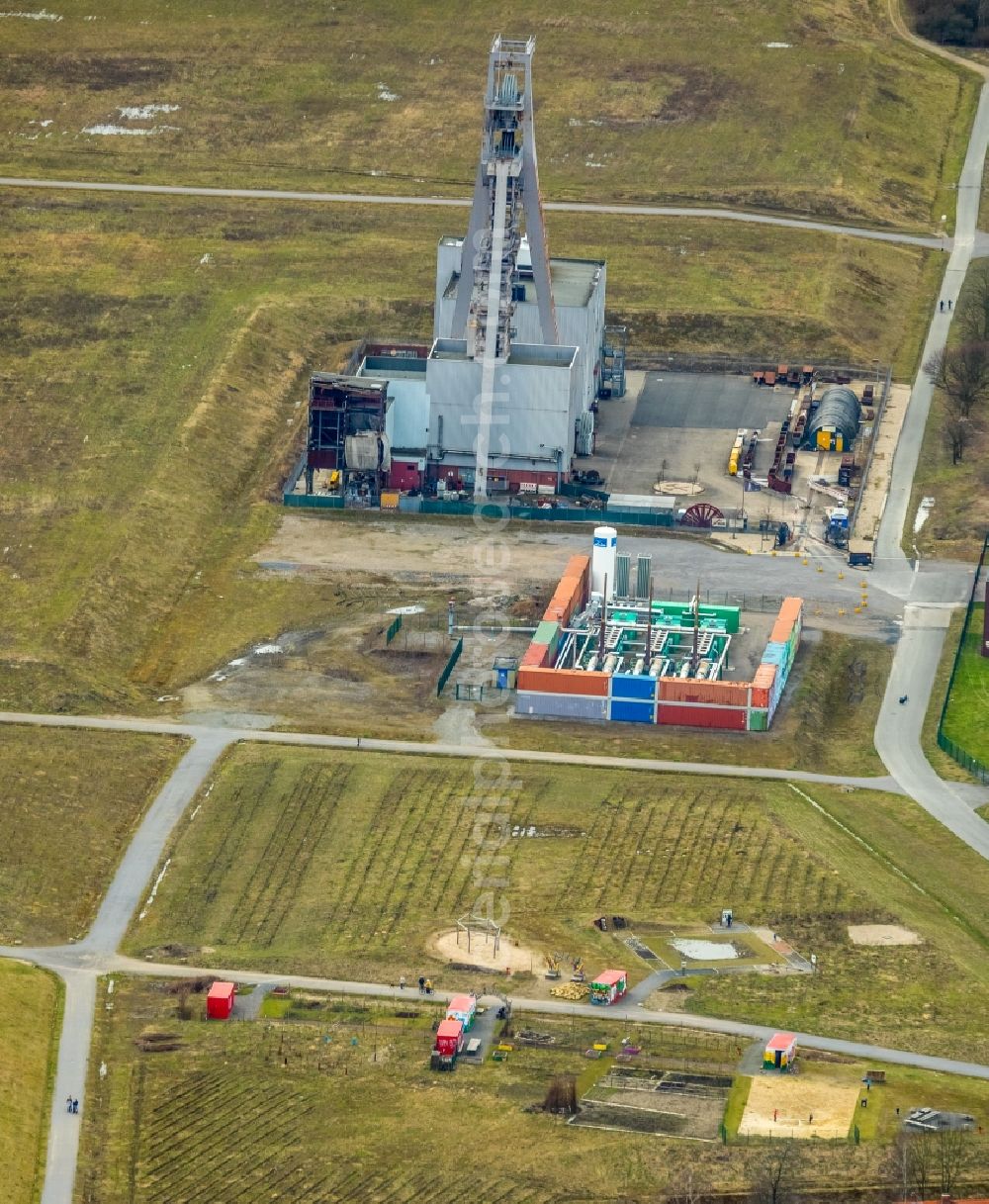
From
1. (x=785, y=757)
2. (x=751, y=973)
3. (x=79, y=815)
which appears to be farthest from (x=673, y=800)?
(x=79, y=815)

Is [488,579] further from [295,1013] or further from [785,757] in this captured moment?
[295,1013]

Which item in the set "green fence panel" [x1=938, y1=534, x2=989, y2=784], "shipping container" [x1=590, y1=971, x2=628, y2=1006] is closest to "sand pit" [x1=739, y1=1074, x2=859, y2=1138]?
"shipping container" [x1=590, y1=971, x2=628, y2=1006]

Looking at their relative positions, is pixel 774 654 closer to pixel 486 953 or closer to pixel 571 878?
pixel 571 878

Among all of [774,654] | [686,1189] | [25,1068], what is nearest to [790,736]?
[774,654]

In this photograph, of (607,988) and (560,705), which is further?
(560,705)

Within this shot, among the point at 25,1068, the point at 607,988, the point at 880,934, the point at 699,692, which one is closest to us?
the point at 25,1068

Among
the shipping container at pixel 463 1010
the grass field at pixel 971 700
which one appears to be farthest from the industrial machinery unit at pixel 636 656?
the shipping container at pixel 463 1010

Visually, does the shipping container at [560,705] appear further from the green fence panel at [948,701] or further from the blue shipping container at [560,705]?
the green fence panel at [948,701]
